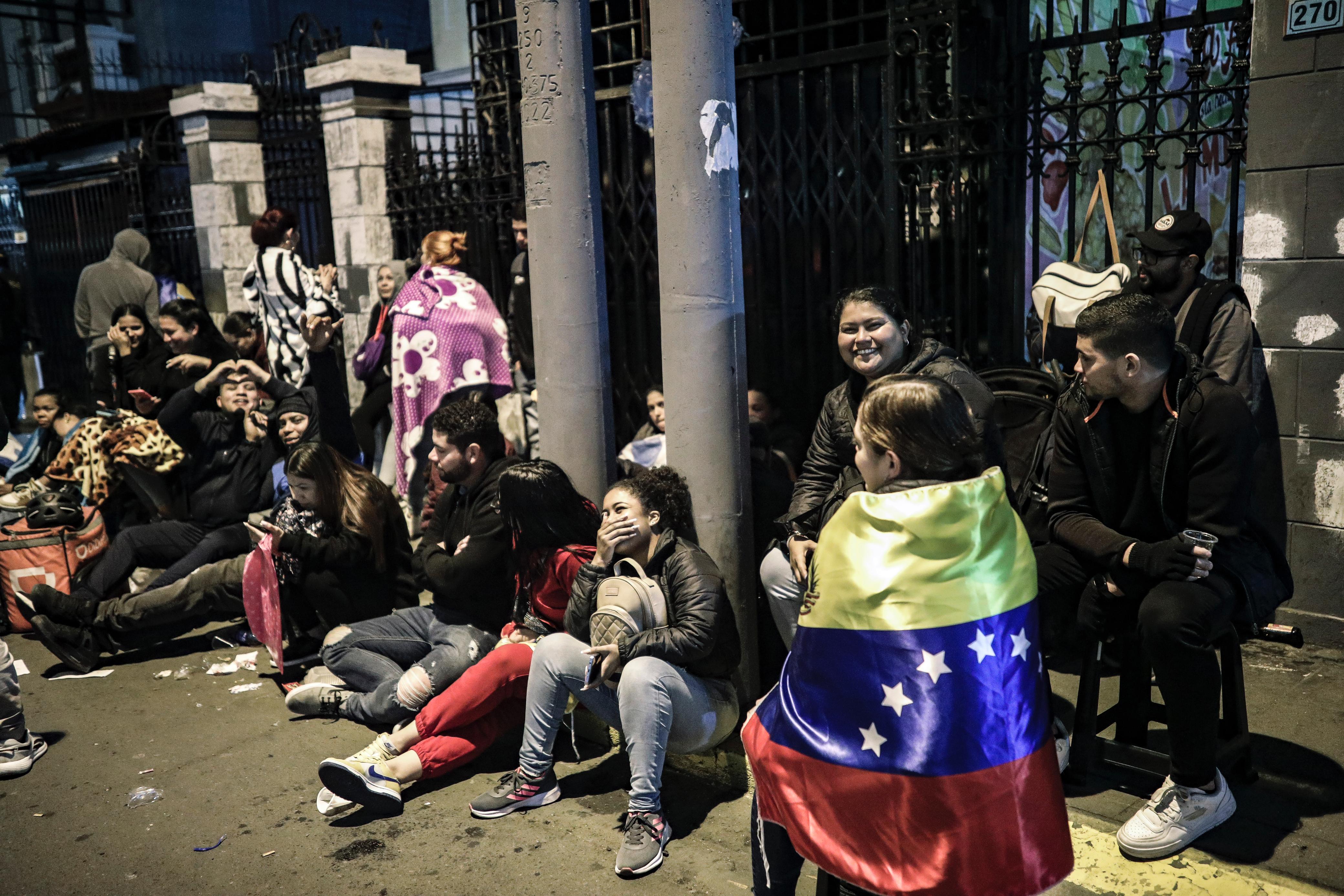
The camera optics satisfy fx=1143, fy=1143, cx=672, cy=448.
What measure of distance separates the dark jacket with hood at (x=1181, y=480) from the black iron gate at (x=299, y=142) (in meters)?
7.83

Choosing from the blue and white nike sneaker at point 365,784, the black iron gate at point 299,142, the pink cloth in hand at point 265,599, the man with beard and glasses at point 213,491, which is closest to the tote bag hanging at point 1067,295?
the blue and white nike sneaker at point 365,784

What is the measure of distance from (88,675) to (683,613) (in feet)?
12.2

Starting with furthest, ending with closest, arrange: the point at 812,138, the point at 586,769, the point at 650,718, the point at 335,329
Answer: the point at 335,329 → the point at 812,138 → the point at 586,769 → the point at 650,718

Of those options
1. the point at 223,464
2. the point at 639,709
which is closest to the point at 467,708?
the point at 639,709

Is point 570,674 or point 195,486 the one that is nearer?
point 570,674

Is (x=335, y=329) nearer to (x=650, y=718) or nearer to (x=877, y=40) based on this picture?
(x=877, y=40)

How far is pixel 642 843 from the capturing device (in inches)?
149

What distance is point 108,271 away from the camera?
34.3ft

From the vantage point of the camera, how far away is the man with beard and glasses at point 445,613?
4785mm

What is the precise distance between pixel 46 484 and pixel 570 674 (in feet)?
13.9

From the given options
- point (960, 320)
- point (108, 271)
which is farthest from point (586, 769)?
point (108, 271)

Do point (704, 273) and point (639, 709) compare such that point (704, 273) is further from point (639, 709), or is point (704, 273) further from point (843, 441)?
point (639, 709)

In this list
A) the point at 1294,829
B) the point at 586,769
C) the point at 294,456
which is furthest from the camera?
the point at 294,456

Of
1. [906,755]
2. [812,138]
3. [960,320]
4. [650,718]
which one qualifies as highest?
[812,138]
